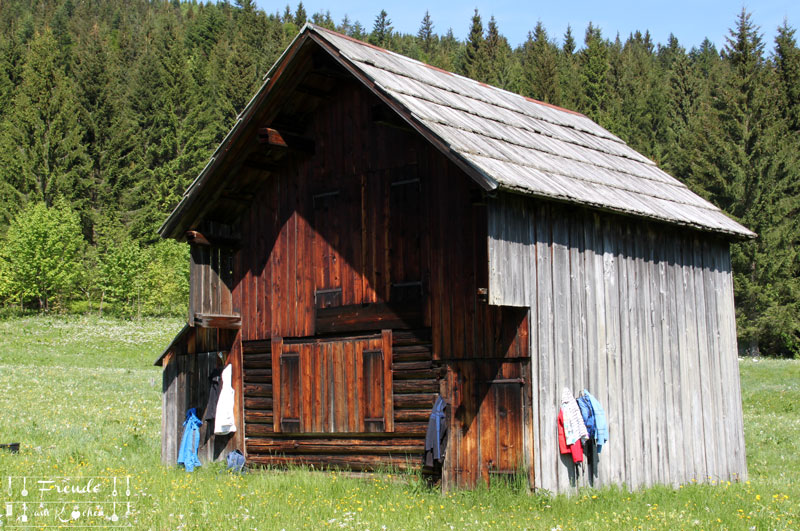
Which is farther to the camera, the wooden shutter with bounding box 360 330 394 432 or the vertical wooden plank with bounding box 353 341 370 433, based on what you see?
the vertical wooden plank with bounding box 353 341 370 433

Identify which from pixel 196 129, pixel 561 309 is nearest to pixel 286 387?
pixel 561 309

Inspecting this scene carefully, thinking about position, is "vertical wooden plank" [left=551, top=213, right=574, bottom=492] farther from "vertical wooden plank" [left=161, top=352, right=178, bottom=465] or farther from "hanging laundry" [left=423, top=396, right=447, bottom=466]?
"vertical wooden plank" [left=161, top=352, right=178, bottom=465]

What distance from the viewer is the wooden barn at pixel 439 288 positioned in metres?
12.4

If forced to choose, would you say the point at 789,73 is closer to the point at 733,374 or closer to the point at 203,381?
the point at 733,374

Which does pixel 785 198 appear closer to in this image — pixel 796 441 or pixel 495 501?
pixel 796 441

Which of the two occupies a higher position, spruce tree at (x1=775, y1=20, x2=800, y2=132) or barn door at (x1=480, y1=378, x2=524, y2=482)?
spruce tree at (x1=775, y1=20, x2=800, y2=132)

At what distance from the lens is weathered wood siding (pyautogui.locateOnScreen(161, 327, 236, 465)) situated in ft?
51.6

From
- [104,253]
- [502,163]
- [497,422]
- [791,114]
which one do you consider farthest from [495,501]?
[104,253]

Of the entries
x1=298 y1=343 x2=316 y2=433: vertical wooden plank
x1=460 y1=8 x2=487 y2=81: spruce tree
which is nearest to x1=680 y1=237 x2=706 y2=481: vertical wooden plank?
x1=298 y1=343 x2=316 y2=433: vertical wooden plank

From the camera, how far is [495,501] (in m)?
11.6

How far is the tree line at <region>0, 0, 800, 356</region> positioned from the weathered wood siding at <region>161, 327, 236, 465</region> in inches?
1512

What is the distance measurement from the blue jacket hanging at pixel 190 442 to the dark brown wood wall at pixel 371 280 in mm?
917

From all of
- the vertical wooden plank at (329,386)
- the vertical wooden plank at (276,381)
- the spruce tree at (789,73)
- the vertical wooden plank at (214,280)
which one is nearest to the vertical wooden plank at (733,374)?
the vertical wooden plank at (329,386)

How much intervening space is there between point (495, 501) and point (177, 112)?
235 feet
